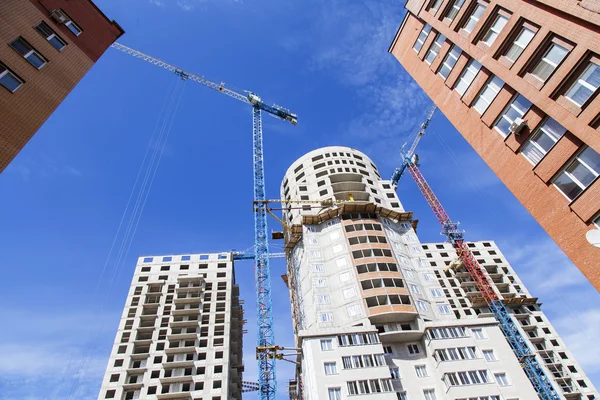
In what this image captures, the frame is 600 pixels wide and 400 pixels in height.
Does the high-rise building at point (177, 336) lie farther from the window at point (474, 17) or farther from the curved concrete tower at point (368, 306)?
the window at point (474, 17)

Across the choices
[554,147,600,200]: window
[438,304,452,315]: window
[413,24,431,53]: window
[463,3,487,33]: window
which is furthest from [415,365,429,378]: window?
[463,3,487,33]: window

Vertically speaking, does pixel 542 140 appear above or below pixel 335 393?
above

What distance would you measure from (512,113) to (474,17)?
7.11m

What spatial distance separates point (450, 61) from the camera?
22.6m

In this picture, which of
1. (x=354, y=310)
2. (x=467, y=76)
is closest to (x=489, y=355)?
(x=354, y=310)

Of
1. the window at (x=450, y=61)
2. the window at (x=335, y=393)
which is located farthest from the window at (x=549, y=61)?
the window at (x=335, y=393)

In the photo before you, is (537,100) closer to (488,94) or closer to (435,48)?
(488,94)

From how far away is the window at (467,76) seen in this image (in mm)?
20500

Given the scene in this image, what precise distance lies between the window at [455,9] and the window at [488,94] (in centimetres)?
581

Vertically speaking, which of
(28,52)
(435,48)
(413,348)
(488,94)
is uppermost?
(435,48)

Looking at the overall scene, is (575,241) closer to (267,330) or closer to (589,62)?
(589,62)

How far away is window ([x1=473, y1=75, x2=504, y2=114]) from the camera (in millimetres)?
18766

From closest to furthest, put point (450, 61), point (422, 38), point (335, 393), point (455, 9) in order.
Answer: point (455, 9) < point (450, 61) < point (422, 38) < point (335, 393)

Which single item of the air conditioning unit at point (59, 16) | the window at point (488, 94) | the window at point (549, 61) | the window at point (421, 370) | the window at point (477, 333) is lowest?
the window at point (421, 370)
